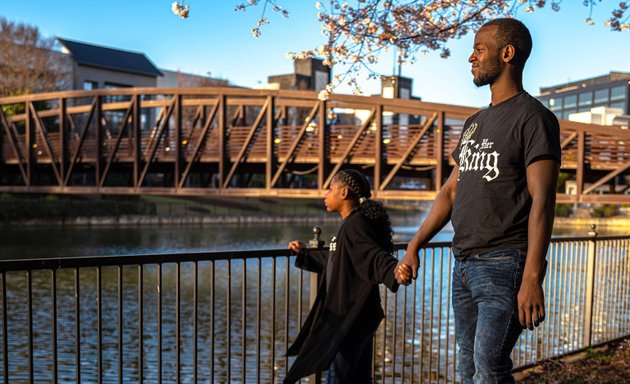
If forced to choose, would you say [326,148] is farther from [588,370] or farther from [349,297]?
[349,297]

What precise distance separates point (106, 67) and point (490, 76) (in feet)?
189

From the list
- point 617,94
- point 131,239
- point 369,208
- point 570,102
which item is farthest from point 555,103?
point 369,208

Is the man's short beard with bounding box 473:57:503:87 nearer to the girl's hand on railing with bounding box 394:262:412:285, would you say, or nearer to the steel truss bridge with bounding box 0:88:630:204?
the girl's hand on railing with bounding box 394:262:412:285

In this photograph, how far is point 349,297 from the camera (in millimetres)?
3621

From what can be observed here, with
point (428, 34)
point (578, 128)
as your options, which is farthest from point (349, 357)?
point (578, 128)

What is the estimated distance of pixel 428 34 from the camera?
29.4ft

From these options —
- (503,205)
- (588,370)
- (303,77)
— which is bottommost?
(588,370)

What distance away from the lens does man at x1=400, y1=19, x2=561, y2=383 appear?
250cm

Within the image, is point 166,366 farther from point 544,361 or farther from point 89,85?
point 89,85

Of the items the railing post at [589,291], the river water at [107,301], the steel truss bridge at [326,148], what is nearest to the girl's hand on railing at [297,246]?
the river water at [107,301]

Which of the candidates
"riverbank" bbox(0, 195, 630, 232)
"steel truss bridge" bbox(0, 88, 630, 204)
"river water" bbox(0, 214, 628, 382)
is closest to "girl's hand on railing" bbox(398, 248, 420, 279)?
"river water" bbox(0, 214, 628, 382)

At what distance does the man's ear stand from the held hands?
36.7 inches

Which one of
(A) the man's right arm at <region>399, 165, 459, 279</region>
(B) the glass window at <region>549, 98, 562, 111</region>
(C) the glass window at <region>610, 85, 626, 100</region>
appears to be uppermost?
(C) the glass window at <region>610, 85, 626, 100</region>

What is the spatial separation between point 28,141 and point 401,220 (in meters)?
32.8
